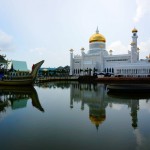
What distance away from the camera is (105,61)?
2066 inches

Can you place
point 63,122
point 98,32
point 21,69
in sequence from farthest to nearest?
point 98,32 < point 21,69 < point 63,122

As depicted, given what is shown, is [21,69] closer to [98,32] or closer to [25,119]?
[98,32]

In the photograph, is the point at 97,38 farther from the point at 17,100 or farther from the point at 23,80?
the point at 17,100

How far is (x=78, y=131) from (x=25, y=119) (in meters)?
3.05

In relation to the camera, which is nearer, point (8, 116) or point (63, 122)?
point (63, 122)

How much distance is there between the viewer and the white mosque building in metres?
44.5

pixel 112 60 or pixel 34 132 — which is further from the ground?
pixel 112 60

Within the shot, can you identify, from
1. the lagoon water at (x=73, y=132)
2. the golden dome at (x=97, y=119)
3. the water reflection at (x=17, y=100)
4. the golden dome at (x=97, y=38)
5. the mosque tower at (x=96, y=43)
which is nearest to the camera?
the lagoon water at (x=73, y=132)

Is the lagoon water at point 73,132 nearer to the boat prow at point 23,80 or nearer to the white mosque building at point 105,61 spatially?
the boat prow at point 23,80

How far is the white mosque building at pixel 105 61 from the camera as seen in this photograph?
1751 inches

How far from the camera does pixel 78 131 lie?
289 inches

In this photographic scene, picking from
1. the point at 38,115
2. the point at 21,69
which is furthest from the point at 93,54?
the point at 38,115

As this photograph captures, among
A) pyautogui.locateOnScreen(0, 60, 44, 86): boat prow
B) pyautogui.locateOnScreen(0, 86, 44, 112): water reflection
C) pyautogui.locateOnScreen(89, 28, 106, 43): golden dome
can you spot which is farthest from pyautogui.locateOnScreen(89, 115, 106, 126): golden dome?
pyautogui.locateOnScreen(89, 28, 106, 43): golden dome

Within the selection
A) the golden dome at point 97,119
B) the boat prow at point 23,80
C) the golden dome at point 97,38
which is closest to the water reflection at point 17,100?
the golden dome at point 97,119
